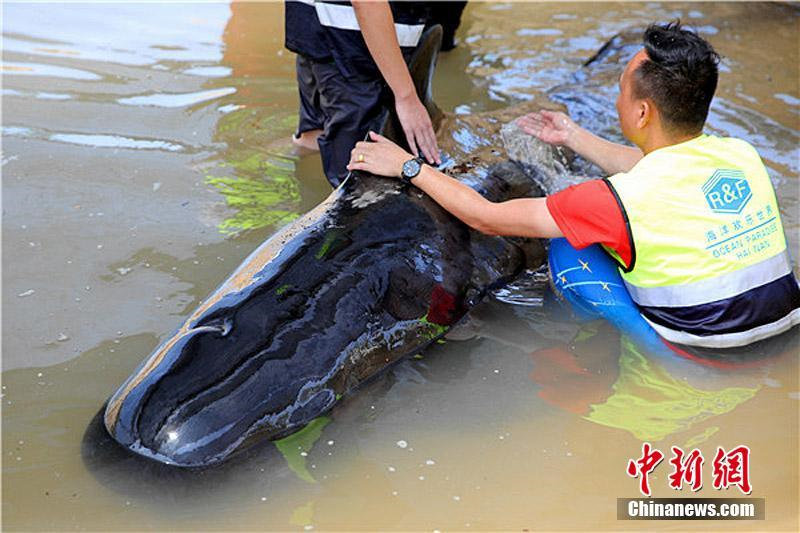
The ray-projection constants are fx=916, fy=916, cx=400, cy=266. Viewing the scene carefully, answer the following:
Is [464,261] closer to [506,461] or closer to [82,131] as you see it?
[506,461]

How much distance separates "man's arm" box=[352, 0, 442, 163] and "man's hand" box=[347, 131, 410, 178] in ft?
0.61

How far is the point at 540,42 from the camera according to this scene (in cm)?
674

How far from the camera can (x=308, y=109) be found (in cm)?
484

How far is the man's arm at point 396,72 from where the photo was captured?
11.8 feet

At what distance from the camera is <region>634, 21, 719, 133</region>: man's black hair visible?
3.17 metres

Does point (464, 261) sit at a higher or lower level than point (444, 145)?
lower

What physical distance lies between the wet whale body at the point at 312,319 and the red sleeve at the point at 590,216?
49 centimetres

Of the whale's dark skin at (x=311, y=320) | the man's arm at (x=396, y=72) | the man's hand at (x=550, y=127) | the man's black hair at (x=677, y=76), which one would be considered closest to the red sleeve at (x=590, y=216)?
the man's black hair at (x=677, y=76)

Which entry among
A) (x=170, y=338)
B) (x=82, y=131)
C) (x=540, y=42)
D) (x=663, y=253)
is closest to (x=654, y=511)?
(x=663, y=253)

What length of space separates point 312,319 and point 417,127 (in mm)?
1126

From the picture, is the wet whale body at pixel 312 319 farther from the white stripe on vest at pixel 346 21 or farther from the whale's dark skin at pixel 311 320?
the white stripe on vest at pixel 346 21

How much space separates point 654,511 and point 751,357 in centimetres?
98
